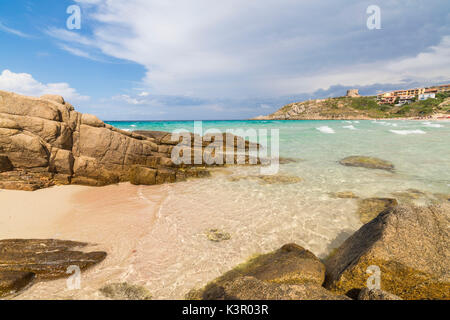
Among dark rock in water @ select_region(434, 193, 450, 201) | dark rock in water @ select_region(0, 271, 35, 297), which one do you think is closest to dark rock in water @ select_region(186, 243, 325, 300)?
dark rock in water @ select_region(0, 271, 35, 297)

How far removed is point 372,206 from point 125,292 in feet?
27.1

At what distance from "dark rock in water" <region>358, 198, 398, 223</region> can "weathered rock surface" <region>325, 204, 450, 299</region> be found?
8.98 ft

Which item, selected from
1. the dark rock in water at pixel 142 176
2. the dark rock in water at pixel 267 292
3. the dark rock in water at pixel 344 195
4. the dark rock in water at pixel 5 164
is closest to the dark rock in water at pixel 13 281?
the dark rock in water at pixel 267 292

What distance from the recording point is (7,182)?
8008 millimetres

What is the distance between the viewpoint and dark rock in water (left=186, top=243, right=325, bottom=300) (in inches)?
148

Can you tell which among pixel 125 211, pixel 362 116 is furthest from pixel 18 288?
pixel 362 116

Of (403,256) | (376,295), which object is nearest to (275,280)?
(376,295)

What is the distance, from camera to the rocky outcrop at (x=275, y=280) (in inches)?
117

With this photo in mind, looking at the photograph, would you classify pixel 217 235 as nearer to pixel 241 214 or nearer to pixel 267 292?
pixel 241 214

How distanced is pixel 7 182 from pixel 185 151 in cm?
854

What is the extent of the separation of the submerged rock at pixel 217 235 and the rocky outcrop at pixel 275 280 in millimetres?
1119

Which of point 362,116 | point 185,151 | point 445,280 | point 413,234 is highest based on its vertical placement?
point 362,116

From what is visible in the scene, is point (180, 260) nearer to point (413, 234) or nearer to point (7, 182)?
point (413, 234)
